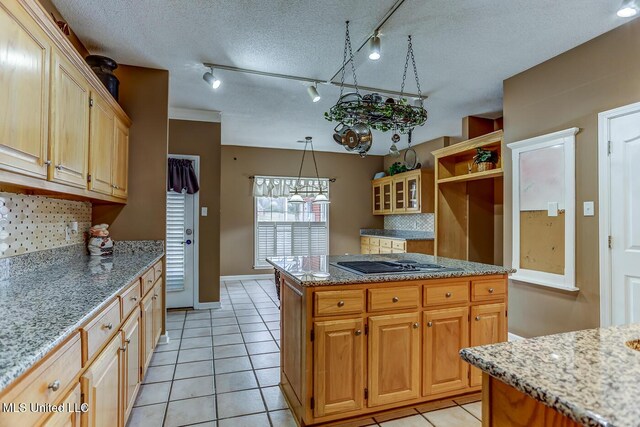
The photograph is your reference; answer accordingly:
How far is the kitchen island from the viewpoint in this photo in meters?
1.95

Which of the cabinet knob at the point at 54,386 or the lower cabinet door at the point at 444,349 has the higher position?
the cabinet knob at the point at 54,386

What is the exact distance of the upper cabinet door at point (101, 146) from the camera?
238 centimetres

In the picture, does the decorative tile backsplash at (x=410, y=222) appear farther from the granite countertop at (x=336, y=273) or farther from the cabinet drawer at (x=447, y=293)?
the cabinet drawer at (x=447, y=293)

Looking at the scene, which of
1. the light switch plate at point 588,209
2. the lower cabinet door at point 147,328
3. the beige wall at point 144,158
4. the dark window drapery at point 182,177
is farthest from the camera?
the dark window drapery at point 182,177

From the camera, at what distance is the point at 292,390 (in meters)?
2.23

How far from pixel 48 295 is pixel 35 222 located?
1061 mm

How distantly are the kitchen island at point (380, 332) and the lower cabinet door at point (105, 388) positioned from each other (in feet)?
3.10

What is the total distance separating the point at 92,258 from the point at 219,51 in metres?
2.04

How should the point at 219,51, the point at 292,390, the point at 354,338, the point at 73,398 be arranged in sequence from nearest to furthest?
1. the point at 73,398
2. the point at 354,338
3. the point at 292,390
4. the point at 219,51

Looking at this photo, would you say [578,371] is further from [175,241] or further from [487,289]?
[175,241]

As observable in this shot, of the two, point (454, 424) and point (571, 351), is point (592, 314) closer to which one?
point (454, 424)

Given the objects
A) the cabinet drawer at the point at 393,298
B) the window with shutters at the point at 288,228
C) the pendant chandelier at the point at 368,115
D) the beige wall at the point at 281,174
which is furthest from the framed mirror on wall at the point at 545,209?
the window with shutters at the point at 288,228

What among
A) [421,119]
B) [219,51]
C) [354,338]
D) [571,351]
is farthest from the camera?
[219,51]

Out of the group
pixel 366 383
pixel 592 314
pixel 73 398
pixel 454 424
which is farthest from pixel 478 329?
pixel 73 398
